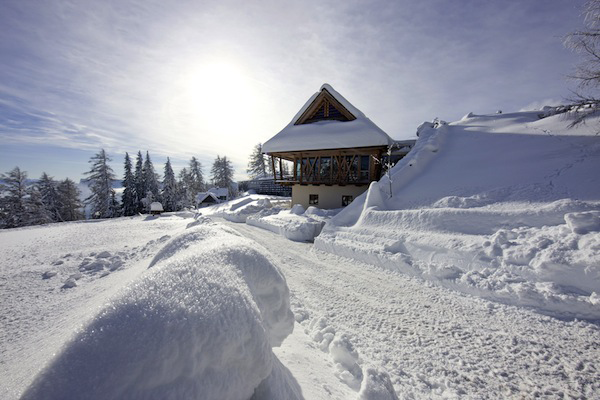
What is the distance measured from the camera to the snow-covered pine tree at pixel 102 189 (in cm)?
3400

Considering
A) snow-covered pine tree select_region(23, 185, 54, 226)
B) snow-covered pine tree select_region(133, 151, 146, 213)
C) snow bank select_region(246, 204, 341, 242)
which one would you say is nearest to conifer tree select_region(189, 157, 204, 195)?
snow-covered pine tree select_region(133, 151, 146, 213)

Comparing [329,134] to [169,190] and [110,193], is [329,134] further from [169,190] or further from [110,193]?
[110,193]

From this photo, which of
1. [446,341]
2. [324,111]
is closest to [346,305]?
[446,341]

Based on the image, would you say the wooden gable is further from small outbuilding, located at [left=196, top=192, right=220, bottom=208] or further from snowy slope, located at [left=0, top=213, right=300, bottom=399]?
small outbuilding, located at [left=196, top=192, right=220, bottom=208]

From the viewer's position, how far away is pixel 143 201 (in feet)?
111

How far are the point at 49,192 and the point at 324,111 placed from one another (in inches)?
1648

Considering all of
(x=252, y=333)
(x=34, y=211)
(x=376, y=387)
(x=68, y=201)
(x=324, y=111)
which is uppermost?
(x=324, y=111)

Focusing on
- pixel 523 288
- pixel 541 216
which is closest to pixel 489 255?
pixel 523 288

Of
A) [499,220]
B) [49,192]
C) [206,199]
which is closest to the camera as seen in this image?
[499,220]

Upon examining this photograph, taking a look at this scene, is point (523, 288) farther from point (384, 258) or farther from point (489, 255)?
point (384, 258)

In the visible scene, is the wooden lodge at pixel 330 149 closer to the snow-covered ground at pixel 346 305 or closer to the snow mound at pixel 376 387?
the snow-covered ground at pixel 346 305

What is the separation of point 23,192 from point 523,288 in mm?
42811

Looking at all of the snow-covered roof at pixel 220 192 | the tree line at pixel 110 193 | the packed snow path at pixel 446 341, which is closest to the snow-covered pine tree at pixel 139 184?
the tree line at pixel 110 193

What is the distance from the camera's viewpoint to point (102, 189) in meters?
34.3
